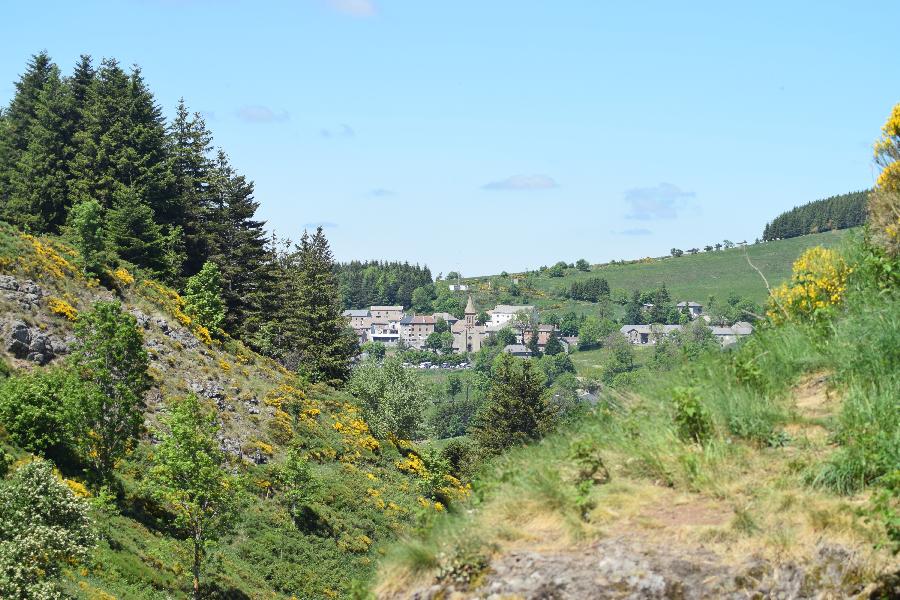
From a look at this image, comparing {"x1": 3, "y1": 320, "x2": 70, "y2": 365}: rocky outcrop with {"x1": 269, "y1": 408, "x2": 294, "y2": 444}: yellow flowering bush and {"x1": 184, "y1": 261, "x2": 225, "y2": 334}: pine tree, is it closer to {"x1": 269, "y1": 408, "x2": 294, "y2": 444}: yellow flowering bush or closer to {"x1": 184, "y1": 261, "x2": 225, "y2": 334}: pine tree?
{"x1": 269, "y1": 408, "x2": 294, "y2": 444}: yellow flowering bush

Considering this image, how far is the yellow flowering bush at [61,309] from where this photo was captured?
41.0 metres

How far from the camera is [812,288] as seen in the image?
12445 mm

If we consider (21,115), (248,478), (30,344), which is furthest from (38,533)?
(21,115)

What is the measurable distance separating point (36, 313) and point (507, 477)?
3590 centimetres

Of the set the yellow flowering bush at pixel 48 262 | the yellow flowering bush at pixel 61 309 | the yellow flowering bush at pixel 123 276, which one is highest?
the yellow flowering bush at pixel 48 262

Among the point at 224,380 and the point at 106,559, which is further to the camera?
the point at 224,380

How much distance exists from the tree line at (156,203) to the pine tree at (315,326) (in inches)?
3.7

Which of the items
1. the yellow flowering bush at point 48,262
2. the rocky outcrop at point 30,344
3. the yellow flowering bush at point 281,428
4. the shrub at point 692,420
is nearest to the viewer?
the shrub at point 692,420

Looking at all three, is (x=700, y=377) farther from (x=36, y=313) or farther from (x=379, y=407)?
(x=379, y=407)

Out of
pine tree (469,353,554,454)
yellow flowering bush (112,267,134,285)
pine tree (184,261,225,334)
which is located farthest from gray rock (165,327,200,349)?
pine tree (469,353,554,454)

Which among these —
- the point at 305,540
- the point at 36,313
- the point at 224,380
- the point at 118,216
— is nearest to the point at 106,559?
the point at 305,540

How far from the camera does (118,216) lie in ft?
188

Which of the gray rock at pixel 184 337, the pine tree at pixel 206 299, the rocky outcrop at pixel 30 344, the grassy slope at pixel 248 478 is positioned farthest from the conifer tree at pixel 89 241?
the rocky outcrop at pixel 30 344

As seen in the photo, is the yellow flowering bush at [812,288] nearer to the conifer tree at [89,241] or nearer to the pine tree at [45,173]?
the conifer tree at [89,241]
